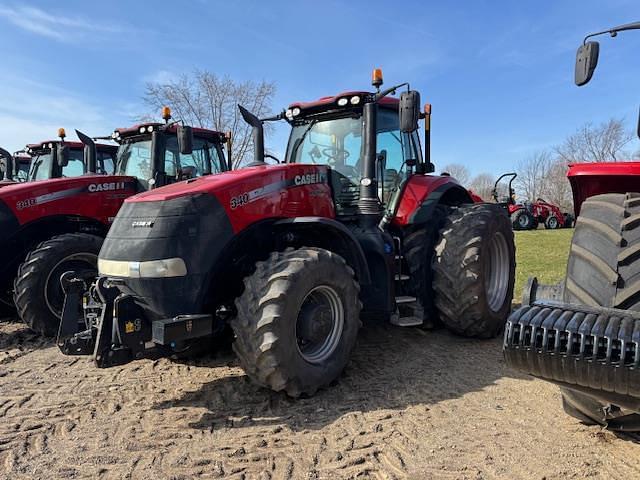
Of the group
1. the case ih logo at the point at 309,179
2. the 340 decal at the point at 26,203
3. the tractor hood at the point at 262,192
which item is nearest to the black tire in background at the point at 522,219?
the case ih logo at the point at 309,179

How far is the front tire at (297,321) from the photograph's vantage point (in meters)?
3.36

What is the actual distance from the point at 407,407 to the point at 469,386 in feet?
2.20

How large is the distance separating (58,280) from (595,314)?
5.40 m

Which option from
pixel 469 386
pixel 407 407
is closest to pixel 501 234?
pixel 469 386

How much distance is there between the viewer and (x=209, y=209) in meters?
3.56

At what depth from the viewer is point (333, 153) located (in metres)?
5.16

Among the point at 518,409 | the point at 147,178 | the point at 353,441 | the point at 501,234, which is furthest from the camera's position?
the point at 147,178

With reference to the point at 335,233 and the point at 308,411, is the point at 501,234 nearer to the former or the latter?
the point at 335,233

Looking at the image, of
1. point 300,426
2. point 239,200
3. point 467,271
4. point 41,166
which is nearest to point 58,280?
point 239,200

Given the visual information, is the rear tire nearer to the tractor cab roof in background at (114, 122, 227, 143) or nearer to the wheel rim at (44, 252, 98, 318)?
the wheel rim at (44, 252, 98, 318)

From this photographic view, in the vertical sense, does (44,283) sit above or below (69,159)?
below

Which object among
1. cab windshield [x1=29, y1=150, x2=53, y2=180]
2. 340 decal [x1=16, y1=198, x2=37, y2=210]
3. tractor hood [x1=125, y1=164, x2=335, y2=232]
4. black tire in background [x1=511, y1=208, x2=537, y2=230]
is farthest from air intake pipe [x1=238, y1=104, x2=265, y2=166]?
black tire in background [x1=511, y1=208, x2=537, y2=230]

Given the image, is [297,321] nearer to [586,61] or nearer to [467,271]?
[467,271]

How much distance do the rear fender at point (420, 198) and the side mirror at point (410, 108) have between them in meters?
1.06
